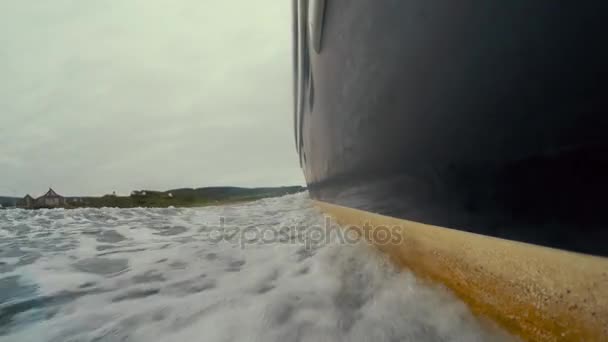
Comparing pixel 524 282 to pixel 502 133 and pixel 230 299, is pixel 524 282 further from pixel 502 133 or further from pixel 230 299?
pixel 230 299

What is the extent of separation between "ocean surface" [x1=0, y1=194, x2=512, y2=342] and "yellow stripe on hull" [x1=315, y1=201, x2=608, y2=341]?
2.0 inches

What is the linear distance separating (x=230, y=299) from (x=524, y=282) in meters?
0.80

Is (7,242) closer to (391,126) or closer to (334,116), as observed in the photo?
(334,116)

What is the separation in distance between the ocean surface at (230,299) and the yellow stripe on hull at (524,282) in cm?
5

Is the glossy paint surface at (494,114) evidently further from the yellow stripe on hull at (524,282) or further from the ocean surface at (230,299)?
the ocean surface at (230,299)

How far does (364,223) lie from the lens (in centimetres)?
149

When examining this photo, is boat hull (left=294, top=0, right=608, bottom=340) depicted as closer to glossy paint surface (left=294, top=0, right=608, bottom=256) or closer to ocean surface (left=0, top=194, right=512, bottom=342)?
glossy paint surface (left=294, top=0, right=608, bottom=256)

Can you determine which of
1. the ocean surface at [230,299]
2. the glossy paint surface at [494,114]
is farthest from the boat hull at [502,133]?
the ocean surface at [230,299]

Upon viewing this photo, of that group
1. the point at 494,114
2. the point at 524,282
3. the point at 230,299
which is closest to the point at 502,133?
the point at 494,114

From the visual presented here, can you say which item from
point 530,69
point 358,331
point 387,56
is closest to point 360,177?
point 387,56

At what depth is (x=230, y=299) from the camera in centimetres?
90

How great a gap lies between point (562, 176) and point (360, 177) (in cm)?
84

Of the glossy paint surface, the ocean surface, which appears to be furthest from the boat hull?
the ocean surface

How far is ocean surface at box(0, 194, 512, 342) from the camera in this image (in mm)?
683
